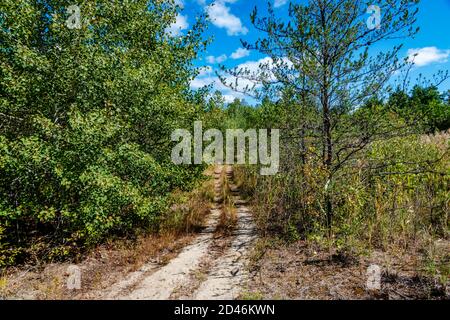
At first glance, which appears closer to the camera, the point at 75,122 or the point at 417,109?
the point at 417,109

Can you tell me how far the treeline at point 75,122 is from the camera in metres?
6.18

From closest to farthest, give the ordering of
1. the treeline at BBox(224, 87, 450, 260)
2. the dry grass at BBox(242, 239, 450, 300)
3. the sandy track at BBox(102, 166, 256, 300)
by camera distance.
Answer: the dry grass at BBox(242, 239, 450, 300)
the sandy track at BBox(102, 166, 256, 300)
the treeline at BBox(224, 87, 450, 260)

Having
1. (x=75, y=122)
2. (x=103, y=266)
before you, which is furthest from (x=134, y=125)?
(x=103, y=266)

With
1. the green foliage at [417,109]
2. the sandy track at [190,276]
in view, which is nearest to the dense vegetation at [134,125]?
the green foliage at [417,109]

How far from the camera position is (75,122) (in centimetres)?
609

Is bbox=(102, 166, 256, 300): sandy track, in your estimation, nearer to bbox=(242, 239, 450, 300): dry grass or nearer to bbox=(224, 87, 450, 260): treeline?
bbox=(242, 239, 450, 300): dry grass

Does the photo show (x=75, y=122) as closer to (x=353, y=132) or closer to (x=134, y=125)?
(x=134, y=125)

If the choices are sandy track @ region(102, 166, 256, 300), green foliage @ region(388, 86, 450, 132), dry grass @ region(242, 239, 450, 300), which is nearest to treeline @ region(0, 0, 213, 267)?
sandy track @ region(102, 166, 256, 300)

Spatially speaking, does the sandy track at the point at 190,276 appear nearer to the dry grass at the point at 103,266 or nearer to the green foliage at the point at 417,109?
the dry grass at the point at 103,266

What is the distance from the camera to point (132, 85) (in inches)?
288

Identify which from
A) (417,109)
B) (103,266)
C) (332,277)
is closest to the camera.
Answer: (332,277)

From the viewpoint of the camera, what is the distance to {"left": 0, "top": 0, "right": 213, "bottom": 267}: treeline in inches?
243

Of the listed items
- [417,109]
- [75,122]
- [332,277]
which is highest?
[417,109]
